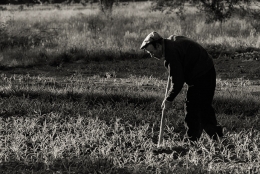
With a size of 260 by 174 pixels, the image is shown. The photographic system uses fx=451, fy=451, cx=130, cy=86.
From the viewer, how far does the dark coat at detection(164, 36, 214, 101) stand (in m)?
5.17

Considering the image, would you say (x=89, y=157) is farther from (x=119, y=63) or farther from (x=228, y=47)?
(x=228, y=47)

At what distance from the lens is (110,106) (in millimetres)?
7516

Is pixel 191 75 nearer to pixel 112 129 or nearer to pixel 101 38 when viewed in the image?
pixel 112 129

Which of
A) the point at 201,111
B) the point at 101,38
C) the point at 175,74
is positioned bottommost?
the point at 101,38

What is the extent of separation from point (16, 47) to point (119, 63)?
379cm

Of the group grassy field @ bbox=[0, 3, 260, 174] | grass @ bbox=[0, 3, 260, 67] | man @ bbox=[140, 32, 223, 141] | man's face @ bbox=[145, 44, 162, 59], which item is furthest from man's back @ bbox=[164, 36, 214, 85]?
grass @ bbox=[0, 3, 260, 67]

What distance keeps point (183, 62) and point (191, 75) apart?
0.26 m

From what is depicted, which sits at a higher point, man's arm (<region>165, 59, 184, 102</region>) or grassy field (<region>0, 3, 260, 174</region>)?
man's arm (<region>165, 59, 184, 102</region>)

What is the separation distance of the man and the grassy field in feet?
0.97

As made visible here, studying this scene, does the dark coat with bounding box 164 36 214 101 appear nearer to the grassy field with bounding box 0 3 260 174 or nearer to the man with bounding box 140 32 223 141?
the man with bounding box 140 32 223 141

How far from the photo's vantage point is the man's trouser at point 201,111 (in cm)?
579

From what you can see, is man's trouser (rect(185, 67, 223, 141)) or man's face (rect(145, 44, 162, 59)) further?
man's trouser (rect(185, 67, 223, 141))

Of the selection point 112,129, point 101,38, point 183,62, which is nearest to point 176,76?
point 183,62

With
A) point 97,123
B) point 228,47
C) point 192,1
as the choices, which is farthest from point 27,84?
point 192,1
